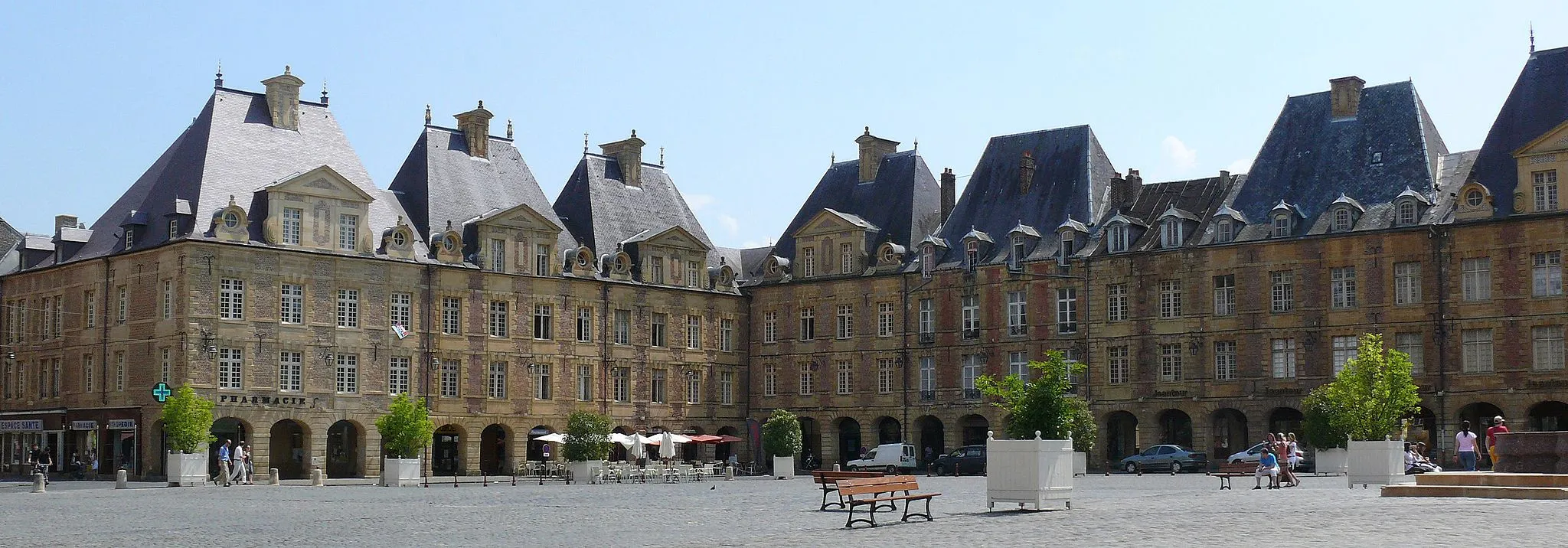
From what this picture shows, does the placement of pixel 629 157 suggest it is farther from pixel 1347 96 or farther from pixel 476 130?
pixel 1347 96

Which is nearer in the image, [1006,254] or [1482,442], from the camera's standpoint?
[1482,442]

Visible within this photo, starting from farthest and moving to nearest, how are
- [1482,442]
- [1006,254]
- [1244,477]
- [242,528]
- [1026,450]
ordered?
1. [1006,254]
2. [1482,442]
3. [1244,477]
4. [1026,450]
5. [242,528]

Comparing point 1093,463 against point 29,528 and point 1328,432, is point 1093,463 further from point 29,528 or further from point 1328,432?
point 29,528

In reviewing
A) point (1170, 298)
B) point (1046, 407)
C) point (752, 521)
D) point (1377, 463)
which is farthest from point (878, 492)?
point (1170, 298)

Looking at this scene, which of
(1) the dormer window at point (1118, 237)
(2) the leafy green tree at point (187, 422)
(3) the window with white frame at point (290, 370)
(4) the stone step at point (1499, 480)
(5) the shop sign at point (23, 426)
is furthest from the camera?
(1) the dormer window at point (1118, 237)

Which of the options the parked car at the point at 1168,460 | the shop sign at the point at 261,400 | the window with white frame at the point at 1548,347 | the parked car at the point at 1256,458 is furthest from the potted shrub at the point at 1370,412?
the shop sign at the point at 261,400

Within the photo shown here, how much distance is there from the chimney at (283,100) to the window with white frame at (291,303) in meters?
5.99

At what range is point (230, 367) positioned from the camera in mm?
53656

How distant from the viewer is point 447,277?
5919 cm

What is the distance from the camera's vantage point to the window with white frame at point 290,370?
180ft

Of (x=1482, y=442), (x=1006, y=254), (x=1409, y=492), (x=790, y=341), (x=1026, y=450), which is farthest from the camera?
(x=790, y=341)

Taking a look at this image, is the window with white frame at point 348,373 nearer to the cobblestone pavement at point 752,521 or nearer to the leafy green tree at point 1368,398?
the cobblestone pavement at point 752,521

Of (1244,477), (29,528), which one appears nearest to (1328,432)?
(1244,477)

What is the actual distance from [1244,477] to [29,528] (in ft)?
101
